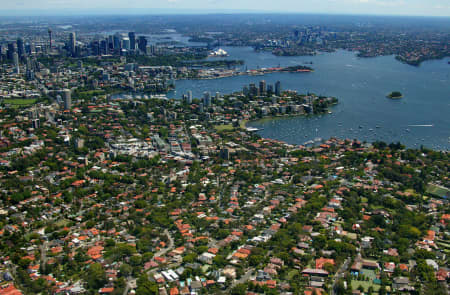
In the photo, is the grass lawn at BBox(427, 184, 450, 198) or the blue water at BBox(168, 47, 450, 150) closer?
the grass lawn at BBox(427, 184, 450, 198)

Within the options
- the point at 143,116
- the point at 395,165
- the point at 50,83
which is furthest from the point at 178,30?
the point at 395,165

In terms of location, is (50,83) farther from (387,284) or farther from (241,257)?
(387,284)

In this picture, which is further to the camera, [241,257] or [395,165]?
[395,165]

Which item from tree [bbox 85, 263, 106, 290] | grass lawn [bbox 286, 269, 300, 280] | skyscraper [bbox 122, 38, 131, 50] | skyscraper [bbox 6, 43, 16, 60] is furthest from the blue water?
skyscraper [bbox 6, 43, 16, 60]

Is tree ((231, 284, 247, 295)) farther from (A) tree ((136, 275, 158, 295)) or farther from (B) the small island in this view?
(B) the small island

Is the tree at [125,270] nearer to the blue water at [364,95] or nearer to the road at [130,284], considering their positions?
the road at [130,284]

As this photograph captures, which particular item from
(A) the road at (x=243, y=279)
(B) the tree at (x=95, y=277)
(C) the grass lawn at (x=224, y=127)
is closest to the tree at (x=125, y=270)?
(B) the tree at (x=95, y=277)
